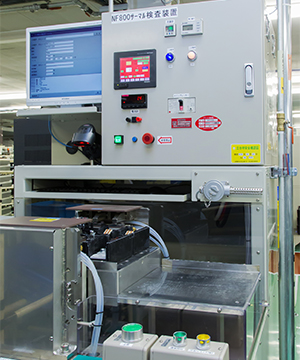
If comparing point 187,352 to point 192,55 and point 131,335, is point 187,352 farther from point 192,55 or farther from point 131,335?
point 192,55

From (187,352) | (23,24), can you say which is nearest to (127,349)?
(187,352)

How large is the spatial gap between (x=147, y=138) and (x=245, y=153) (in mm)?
388

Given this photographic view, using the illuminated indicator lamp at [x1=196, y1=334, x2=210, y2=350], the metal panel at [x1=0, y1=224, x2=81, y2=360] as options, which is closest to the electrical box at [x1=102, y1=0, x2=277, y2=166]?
the metal panel at [x1=0, y1=224, x2=81, y2=360]

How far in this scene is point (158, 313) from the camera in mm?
1132

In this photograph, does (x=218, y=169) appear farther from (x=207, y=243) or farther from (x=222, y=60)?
(x=207, y=243)

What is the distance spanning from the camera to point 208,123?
1389 millimetres

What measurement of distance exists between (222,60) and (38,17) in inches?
144

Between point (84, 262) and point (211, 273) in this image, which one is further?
point (211, 273)

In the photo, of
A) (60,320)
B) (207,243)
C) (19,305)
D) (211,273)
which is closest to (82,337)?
(60,320)

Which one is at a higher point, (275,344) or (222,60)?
Result: (222,60)


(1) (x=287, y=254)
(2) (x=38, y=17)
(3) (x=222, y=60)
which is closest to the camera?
(3) (x=222, y=60)

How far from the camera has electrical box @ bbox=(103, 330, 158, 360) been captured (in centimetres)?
84

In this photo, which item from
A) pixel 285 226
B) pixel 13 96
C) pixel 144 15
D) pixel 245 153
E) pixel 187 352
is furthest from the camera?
pixel 13 96

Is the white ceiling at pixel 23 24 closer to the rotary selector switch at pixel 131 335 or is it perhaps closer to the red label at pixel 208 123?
the red label at pixel 208 123
